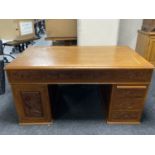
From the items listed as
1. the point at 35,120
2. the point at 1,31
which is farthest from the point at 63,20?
the point at 1,31

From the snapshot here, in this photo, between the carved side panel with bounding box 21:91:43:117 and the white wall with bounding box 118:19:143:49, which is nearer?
the carved side panel with bounding box 21:91:43:117

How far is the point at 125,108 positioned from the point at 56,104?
0.83 m

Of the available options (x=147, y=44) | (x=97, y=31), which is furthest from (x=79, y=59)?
(x=147, y=44)

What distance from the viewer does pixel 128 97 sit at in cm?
153

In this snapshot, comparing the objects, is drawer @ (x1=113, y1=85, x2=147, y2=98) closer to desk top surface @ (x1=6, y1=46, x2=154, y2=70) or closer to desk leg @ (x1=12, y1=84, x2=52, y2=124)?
desk top surface @ (x1=6, y1=46, x2=154, y2=70)

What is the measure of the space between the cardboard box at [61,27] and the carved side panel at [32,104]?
4.08 feet

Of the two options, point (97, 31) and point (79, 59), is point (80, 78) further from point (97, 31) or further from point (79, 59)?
point (97, 31)

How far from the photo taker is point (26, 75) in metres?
1.42

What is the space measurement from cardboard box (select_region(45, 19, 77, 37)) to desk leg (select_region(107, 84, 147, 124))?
1.34m

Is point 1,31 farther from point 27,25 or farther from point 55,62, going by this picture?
point 55,62

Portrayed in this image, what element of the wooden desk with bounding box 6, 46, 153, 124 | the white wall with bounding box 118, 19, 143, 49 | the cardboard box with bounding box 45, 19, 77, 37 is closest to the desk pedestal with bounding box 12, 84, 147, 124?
the wooden desk with bounding box 6, 46, 153, 124

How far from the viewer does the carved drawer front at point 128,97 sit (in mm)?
1477

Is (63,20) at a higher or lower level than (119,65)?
higher

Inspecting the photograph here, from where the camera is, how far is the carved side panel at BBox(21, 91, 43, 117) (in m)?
1.52
